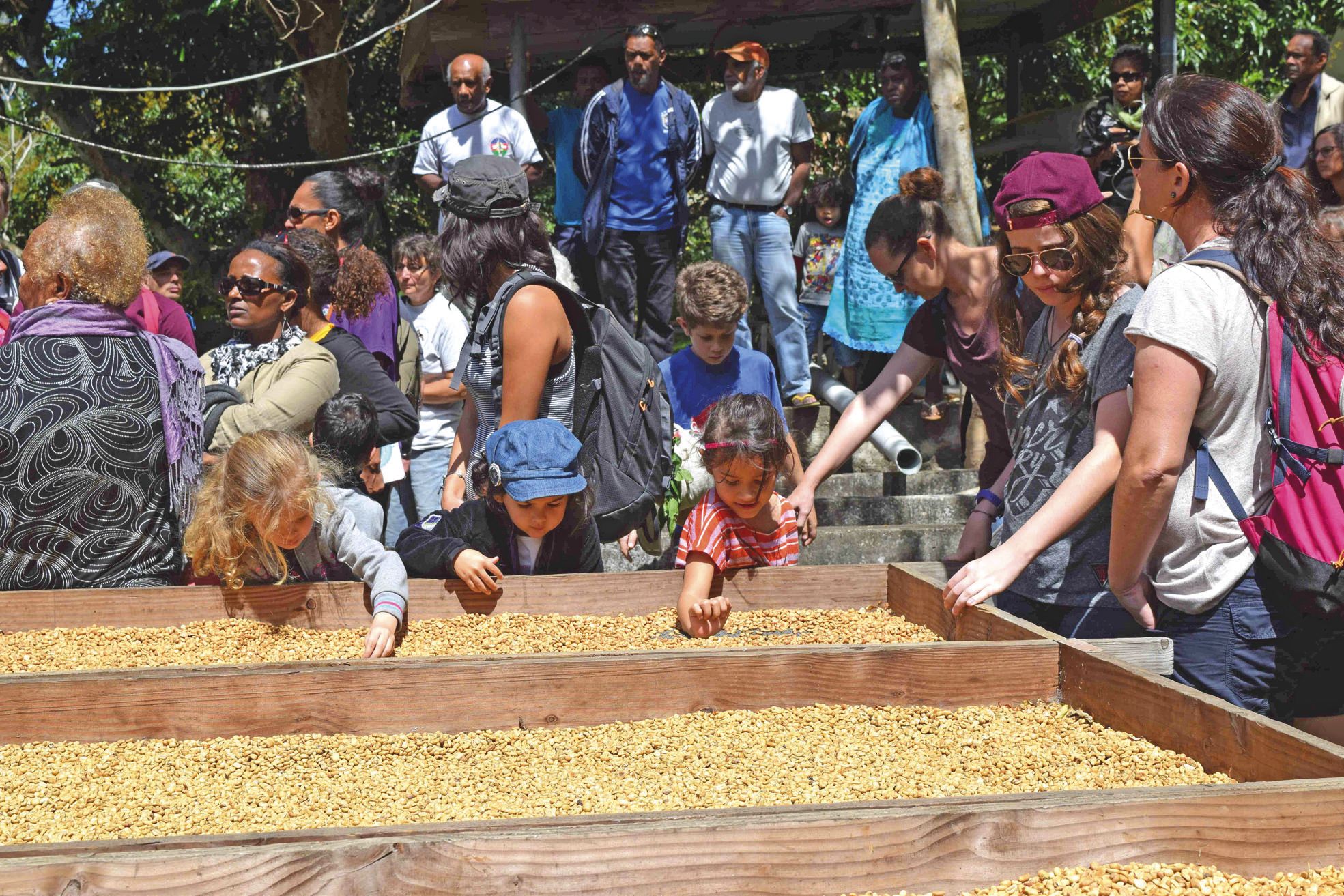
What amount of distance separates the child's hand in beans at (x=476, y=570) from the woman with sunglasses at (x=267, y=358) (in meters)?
0.84

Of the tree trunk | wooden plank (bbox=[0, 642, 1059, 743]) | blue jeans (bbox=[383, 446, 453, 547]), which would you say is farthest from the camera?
the tree trunk

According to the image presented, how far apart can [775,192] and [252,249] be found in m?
3.29

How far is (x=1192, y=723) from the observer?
2.21 meters

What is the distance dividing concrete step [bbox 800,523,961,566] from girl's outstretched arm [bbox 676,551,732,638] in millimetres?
2467

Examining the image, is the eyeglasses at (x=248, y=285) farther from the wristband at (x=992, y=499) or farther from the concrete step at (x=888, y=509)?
the concrete step at (x=888, y=509)

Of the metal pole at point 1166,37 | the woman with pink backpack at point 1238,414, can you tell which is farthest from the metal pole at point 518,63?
the woman with pink backpack at point 1238,414

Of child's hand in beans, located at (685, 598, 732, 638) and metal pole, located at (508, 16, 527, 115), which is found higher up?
metal pole, located at (508, 16, 527, 115)

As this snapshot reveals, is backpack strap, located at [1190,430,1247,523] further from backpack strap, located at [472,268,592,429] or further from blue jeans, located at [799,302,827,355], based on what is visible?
blue jeans, located at [799,302,827,355]

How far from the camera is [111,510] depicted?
333cm

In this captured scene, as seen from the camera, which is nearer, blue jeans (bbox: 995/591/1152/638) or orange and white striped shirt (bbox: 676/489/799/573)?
blue jeans (bbox: 995/591/1152/638)

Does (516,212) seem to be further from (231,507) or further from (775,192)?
(775,192)

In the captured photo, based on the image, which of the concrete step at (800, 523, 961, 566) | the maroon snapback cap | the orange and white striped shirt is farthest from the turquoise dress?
the maroon snapback cap

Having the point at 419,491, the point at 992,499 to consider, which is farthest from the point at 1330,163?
the point at 419,491

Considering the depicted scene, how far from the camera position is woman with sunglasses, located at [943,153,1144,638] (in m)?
2.49
